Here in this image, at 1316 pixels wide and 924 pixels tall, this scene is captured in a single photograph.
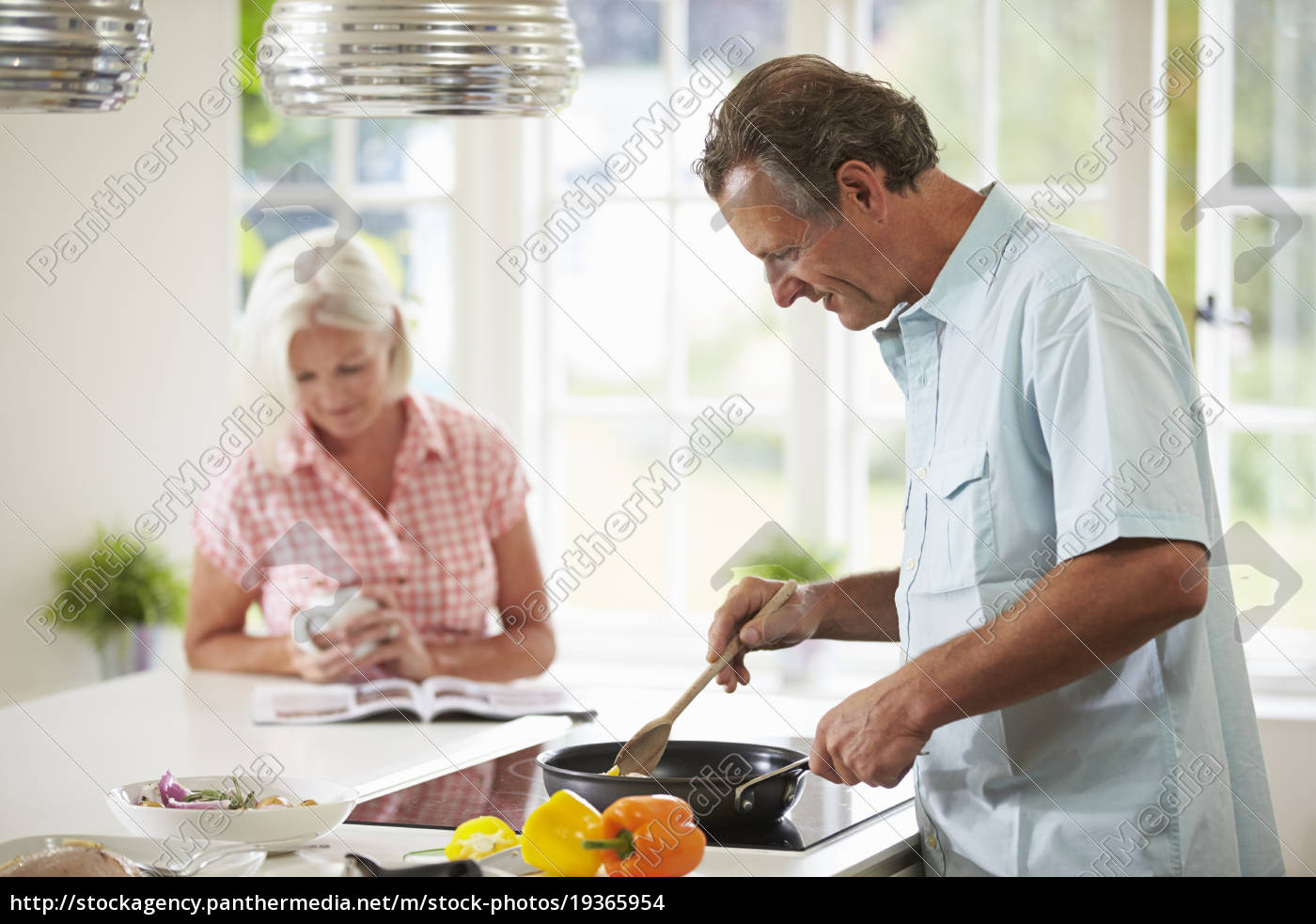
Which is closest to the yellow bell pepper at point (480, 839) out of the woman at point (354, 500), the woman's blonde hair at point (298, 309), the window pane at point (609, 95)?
the woman at point (354, 500)

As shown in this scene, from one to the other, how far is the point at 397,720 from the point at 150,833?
74 centimetres

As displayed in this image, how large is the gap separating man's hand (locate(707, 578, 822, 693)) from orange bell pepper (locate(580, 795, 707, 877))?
40 cm

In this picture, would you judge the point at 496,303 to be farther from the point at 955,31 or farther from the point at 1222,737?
the point at 1222,737

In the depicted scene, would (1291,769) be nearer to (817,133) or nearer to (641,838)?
(817,133)

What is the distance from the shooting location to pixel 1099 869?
143cm

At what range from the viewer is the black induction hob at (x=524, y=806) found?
152 centimetres

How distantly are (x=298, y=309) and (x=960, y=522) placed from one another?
5.39ft

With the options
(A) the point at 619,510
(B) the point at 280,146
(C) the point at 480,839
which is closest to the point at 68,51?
(C) the point at 480,839

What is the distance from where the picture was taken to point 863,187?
1.60 metres

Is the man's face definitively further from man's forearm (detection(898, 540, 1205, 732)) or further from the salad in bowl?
the salad in bowl

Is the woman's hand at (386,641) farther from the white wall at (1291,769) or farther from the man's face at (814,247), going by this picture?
the white wall at (1291,769)

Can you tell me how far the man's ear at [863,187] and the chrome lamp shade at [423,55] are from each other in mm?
390

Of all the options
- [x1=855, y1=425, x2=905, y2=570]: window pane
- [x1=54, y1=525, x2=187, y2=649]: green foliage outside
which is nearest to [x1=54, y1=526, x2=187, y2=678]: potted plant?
[x1=54, y1=525, x2=187, y2=649]: green foliage outside
